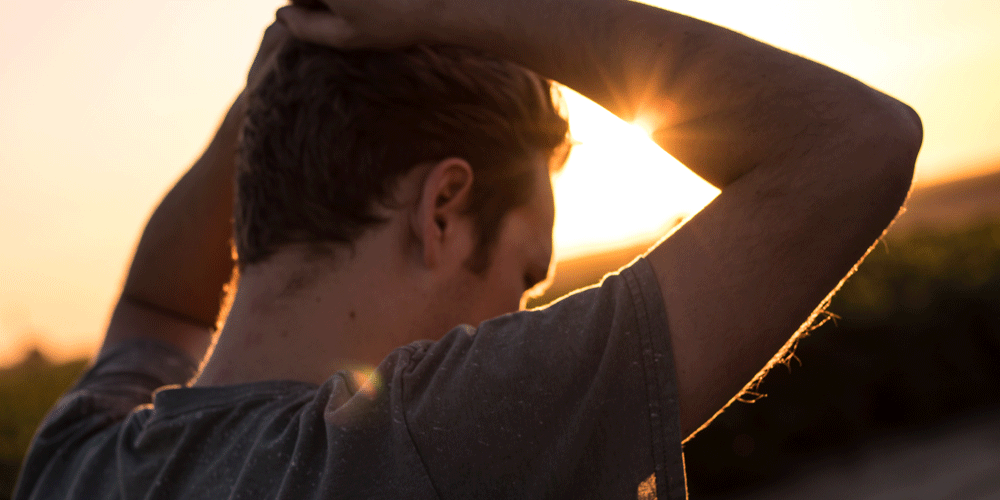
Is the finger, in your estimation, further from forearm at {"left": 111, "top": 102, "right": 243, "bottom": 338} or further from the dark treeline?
the dark treeline

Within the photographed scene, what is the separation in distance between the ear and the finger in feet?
1.37

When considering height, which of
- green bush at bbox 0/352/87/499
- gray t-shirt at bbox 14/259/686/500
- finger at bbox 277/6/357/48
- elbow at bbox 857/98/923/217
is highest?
finger at bbox 277/6/357/48

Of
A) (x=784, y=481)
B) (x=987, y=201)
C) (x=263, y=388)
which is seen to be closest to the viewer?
(x=263, y=388)

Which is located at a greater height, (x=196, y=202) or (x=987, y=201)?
(x=987, y=201)

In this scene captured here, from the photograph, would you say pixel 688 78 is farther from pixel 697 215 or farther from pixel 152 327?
pixel 152 327

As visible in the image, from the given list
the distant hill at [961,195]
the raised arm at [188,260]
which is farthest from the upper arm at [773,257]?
the distant hill at [961,195]

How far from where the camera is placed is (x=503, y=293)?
2.02m

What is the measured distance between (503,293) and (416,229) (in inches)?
14.4

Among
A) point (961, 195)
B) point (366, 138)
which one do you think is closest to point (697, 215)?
point (366, 138)

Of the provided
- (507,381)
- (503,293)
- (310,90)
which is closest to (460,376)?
(507,381)

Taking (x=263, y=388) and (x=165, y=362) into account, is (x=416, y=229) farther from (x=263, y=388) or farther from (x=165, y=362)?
(x=165, y=362)

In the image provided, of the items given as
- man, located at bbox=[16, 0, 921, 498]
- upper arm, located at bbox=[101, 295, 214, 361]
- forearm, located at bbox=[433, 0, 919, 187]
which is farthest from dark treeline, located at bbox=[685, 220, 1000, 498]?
forearm, located at bbox=[433, 0, 919, 187]

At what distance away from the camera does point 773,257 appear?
1190 mm

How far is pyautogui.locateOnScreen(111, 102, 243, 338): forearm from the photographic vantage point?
2615 millimetres
